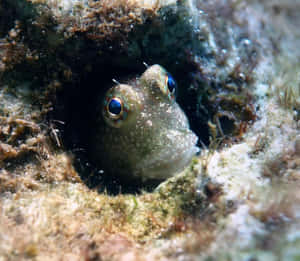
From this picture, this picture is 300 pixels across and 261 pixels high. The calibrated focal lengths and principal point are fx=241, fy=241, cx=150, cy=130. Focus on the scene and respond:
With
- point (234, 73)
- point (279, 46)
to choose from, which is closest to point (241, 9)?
point (279, 46)

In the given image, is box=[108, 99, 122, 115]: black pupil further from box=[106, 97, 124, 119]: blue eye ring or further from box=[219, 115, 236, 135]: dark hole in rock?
box=[219, 115, 236, 135]: dark hole in rock

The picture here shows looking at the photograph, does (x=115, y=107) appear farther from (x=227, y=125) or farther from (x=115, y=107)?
(x=227, y=125)

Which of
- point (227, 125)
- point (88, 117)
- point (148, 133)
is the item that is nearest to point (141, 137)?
point (148, 133)

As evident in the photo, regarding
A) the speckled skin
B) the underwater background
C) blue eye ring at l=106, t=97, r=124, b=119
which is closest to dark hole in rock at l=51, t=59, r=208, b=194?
the underwater background

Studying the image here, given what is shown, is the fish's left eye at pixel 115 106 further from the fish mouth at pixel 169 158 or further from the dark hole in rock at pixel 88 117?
the fish mouth at pixel 169 158

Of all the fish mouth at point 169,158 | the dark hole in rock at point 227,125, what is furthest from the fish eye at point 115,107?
the dark hole in rock at point 227,125

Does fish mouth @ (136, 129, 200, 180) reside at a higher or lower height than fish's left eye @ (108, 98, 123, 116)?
lower

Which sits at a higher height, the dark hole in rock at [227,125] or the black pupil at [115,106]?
the black pupil at [115,106]
